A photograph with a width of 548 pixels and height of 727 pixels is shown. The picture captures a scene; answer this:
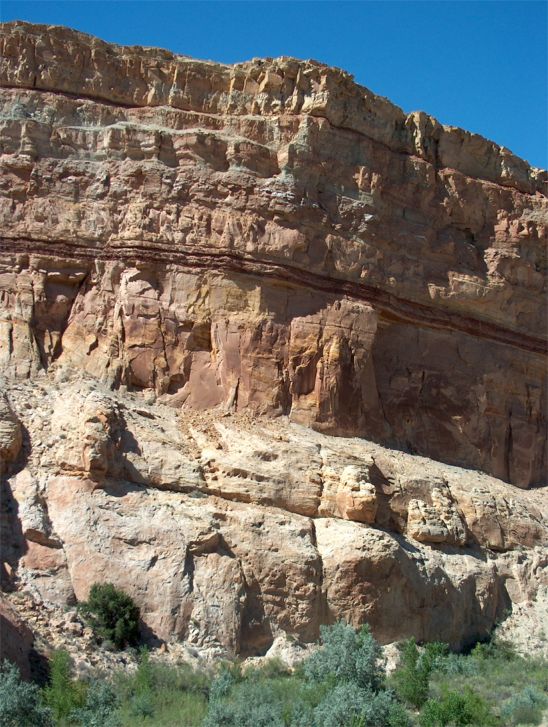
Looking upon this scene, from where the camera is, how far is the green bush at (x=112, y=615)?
60.2ft

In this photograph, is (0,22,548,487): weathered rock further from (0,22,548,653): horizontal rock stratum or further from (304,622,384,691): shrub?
(304,622,384,691): shrub

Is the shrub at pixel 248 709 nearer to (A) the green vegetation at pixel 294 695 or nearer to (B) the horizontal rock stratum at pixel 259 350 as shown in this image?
(A) the green vegetation at pixel 294 695

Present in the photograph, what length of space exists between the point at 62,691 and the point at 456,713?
5520mm

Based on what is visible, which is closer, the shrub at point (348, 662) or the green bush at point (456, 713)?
the green bush at point (456, 713)

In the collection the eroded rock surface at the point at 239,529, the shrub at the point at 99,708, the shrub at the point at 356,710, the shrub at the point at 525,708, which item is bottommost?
the shrub at the point at 99,708

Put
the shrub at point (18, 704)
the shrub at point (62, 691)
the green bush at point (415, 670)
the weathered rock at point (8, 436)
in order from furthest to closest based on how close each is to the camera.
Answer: the weathered rock at point (8, 436) → the green bush at point (415, 670) → the shrub at point (62, 691) → the shrub at point (18, 704)

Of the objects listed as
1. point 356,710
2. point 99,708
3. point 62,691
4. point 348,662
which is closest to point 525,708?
point 348,662

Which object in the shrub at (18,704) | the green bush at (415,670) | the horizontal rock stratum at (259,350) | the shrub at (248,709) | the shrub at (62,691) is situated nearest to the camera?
the shrub at (18,704)

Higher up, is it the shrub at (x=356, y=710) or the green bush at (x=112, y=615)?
the green bush at (x=112, y=615)

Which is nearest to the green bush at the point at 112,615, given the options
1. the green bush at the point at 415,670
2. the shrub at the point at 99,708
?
the shrub at the point at 99,708

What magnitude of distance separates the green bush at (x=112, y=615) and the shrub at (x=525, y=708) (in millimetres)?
5702

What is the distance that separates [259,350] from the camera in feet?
78.9

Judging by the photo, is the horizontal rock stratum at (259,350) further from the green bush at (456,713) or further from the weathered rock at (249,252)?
the green bush at (456,713)

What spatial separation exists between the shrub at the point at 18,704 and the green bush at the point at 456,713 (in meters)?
5.31
